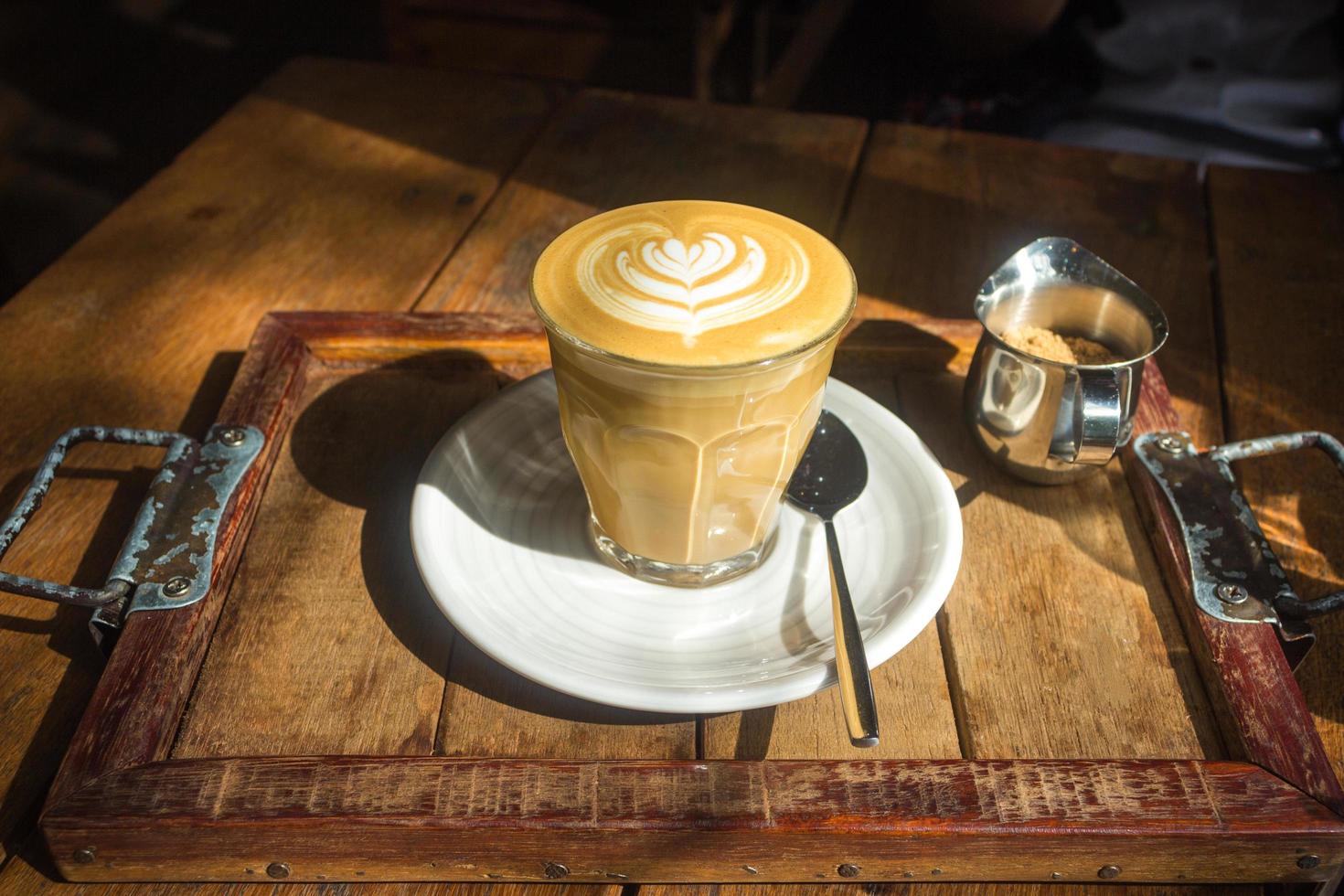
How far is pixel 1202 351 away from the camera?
978mm

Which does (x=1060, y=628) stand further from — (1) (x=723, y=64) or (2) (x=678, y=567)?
(1) (x=723, y=64)

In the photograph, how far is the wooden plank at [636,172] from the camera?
106cm

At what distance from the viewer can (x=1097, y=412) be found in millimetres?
688

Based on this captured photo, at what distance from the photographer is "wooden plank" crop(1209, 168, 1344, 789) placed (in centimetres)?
73

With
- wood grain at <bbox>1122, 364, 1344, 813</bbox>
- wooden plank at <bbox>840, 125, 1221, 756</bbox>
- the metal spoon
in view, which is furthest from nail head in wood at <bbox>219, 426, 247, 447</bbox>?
wood grain at <bbox>1122, 364, 1344, 813</bbox>

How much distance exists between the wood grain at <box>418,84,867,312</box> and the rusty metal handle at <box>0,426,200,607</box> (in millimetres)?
322

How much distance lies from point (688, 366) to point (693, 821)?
22cm

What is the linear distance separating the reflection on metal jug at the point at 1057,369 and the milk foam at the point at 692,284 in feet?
0.62

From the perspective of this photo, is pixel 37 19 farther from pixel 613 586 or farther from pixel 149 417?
pixel 613 586

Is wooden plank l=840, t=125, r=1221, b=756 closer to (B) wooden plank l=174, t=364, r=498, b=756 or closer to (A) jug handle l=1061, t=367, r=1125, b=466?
(A) jug handle l=1061, t=367, r=1125, b=466

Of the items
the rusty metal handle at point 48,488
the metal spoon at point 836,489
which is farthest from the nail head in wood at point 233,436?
the metal spoon at point 836,489

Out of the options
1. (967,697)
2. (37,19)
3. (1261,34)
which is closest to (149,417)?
(967,697)

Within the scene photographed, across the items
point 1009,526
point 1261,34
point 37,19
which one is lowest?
point 37,19

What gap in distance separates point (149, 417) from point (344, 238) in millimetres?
325
